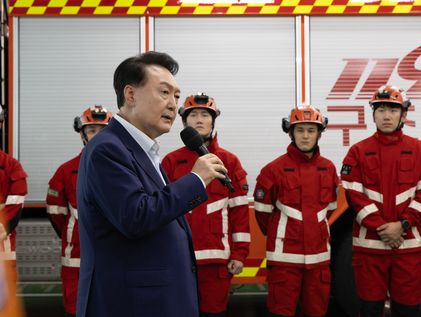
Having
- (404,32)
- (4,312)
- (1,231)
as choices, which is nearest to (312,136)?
(404,32)

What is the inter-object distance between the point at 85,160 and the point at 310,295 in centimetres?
273

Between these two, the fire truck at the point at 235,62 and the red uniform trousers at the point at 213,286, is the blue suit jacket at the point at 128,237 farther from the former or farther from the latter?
the fire truck at the point at 235,62

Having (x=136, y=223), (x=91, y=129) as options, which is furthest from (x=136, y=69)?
(x=91, y=129)

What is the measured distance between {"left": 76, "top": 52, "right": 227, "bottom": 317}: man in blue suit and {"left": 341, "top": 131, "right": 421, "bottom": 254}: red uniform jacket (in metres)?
2.60

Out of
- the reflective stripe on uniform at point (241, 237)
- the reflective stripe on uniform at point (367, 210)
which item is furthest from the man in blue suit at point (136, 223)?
the reflective stripe on uniform at point (367, 210)

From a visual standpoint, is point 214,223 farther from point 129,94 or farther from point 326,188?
point 129,94

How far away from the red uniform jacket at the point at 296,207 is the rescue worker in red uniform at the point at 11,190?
190 cm

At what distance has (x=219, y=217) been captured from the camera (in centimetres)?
439

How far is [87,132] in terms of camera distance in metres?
4.72

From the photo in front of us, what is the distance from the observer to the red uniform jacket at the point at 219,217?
432cm

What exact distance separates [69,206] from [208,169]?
2856 mm

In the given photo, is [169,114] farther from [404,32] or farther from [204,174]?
[404,32]

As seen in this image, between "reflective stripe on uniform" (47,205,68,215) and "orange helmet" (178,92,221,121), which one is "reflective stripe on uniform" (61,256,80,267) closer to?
"reflective stripe on uniform" (47,205,68,215)

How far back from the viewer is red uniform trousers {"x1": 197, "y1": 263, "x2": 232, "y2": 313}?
167 inches
